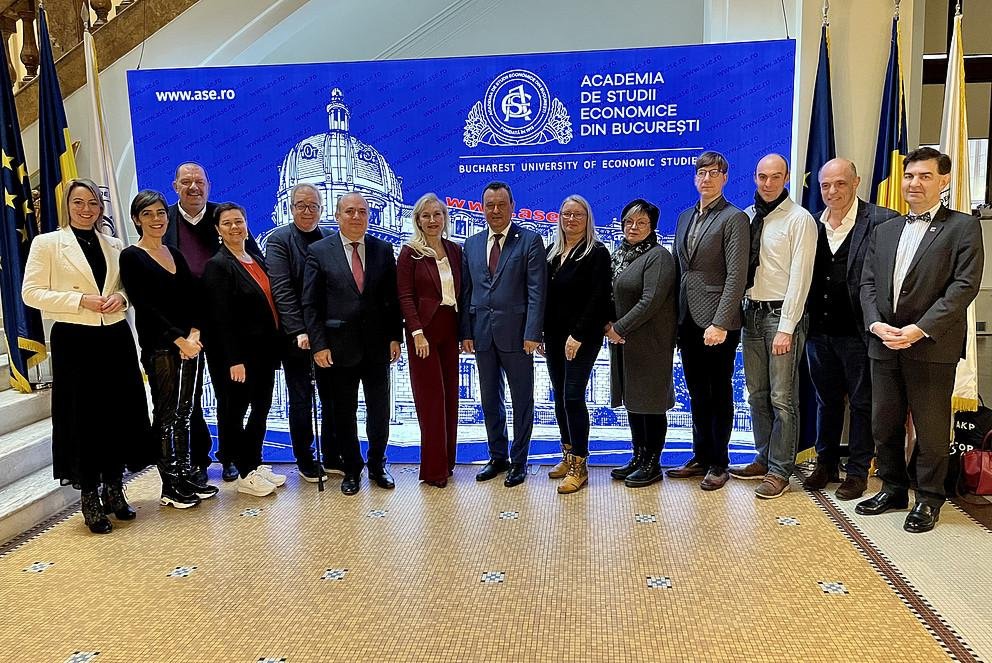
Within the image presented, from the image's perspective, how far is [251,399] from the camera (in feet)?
11.9

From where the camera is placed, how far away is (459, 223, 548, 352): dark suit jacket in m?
3.62

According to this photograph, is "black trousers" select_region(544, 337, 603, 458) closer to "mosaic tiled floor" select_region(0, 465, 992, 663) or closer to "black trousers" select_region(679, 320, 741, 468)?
"mosaic tiled floor" select_region(0, 465, 992, 663)

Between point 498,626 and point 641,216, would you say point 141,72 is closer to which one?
point 641,216

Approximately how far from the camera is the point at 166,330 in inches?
130

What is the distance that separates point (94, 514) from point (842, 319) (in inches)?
143

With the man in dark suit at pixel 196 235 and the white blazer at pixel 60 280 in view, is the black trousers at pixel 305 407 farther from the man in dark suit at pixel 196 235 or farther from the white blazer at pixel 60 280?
the white blazer at pixel 60 280

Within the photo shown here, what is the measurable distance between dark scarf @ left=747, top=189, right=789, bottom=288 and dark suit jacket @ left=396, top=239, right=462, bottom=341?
1559mm

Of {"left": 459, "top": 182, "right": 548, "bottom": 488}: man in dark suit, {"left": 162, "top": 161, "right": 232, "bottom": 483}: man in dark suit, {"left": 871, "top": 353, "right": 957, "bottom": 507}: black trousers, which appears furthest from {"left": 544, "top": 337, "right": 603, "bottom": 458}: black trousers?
{"left": 162, "top": 161, "right": 232, "bottom": 483}: man in dark suit

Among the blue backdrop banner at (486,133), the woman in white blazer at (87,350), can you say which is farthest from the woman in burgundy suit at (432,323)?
the woman in white blazer at (87,350)

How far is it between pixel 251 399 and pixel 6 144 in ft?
6.82

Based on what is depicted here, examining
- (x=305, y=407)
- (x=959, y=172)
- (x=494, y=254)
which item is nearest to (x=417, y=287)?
(x=494, y=254)

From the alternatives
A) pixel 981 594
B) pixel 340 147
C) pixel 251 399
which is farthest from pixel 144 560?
pixel 981 594

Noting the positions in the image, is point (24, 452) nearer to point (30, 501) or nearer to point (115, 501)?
point (30, 501)

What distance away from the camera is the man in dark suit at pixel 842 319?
3.37 m
